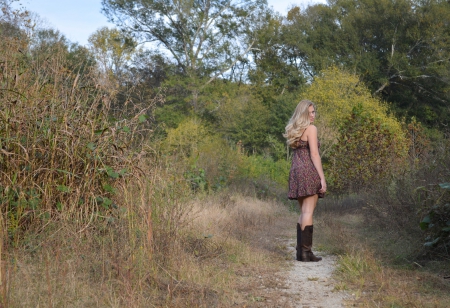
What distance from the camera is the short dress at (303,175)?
6.95 metres

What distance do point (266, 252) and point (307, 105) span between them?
206 centimetres

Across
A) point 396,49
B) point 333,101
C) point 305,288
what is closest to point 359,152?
point 305,288

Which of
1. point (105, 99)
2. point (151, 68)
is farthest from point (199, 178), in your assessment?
point (151, 68)

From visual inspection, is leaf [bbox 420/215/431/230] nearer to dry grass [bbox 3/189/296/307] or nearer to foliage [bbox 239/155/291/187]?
dry grass [bbox 3/189/296/307]

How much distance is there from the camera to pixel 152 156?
267 inches

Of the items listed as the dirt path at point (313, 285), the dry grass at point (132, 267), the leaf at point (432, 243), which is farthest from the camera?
the leaf at point (432, 243)

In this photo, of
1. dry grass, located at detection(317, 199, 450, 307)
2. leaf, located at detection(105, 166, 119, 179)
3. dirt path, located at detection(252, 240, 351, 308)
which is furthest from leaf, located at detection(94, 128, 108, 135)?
dry grass, located at detection(317, 199, 450, 307)

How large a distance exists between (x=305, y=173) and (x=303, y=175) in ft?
0.12

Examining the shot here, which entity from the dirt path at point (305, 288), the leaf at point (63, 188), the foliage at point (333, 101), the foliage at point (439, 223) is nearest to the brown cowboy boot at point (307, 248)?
the dirt path at point (305, 288)

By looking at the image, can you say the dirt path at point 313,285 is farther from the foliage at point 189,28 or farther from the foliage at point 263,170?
the foliage at point 189,28

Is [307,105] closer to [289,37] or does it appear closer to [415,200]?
[415,200]

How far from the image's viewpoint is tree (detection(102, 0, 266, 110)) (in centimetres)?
3862

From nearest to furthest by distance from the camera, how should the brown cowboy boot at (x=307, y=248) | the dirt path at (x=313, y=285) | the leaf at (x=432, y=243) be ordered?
the dirt path at (x=313, y=285) → the leaf at (x=432, y=243) → the brown cowboy boot at (x=307, y=248)

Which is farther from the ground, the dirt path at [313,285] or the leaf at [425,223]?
the leaf at [425,223]
